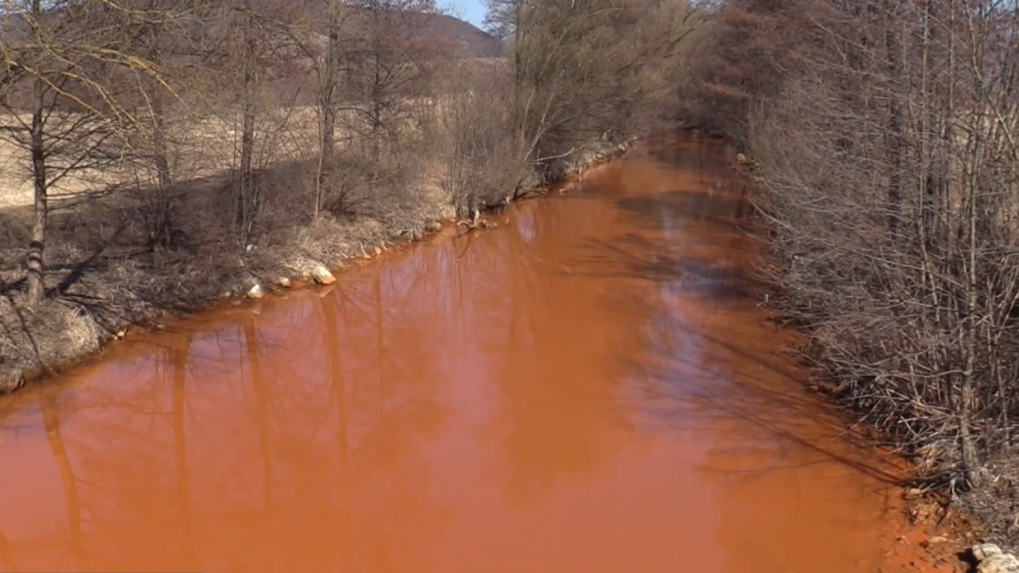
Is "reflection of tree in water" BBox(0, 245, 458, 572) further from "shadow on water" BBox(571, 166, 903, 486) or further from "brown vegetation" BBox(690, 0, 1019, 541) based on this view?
"brown vegetation" BBox(690, 0, 1019, 541)

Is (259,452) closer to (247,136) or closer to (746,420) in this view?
(746,420)

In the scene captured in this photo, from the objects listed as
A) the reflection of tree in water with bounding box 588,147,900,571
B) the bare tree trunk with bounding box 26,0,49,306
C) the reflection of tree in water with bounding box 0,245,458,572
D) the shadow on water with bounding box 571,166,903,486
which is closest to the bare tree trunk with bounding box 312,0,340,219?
the reflection of tree in water with bounding box 0,245,458,572

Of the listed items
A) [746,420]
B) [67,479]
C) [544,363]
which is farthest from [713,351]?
[67,479]

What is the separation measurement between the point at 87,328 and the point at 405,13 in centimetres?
1148

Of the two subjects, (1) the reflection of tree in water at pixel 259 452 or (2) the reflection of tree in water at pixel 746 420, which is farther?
(2) the reflection of tree in water at pixel 746 420

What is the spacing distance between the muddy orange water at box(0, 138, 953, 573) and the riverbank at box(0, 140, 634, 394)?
417mm

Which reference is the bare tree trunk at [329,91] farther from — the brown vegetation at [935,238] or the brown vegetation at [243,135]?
the brown vegetation at [935,238]

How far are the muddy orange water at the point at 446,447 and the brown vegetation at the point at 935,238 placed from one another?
2.66 feet

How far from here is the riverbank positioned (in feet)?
31.3

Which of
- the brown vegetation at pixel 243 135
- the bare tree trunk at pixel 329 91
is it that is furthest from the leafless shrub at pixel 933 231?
the bare tree trunk at pixel 329 91

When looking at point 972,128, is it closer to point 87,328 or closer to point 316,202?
point 87,328

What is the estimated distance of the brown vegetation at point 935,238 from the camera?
639 cm

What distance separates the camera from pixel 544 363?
1066 centimetres

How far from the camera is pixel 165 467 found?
25.7 feet
